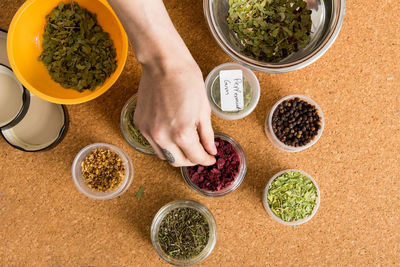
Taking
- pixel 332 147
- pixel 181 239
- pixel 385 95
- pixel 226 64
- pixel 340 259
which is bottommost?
pixel 340 259

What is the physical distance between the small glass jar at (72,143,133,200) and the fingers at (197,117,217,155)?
0.35 metres

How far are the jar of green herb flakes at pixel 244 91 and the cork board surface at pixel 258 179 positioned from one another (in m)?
0.06

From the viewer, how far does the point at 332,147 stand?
1.17 m

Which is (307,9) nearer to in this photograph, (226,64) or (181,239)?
(226,64)

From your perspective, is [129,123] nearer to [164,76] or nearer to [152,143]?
[152,143]

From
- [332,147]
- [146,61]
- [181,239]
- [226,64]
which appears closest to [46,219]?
[181,239]

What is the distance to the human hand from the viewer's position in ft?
2.48

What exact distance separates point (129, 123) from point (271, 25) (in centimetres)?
58

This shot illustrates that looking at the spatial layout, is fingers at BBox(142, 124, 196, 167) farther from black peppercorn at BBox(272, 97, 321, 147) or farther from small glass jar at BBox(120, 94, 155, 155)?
black peppercorn at BBox(272, 97, 321, 147)

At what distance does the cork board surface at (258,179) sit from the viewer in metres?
1.15

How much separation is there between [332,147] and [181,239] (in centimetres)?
64

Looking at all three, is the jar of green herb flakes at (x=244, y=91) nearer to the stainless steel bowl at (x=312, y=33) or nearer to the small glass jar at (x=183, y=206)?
the stainless steel bowl at (x=312, y=33)

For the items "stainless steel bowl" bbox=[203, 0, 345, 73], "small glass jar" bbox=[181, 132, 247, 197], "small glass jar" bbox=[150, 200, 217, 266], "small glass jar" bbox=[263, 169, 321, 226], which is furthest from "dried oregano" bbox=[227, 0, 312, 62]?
"small glass jar" bbox=[150, 200, 217, 266]

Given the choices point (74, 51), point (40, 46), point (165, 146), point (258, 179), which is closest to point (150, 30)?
point (165, 146)
